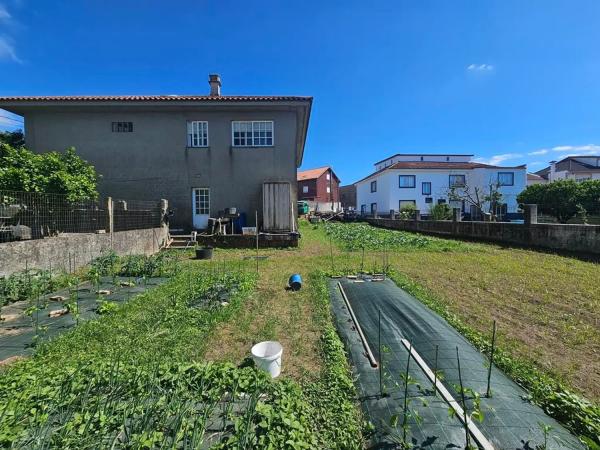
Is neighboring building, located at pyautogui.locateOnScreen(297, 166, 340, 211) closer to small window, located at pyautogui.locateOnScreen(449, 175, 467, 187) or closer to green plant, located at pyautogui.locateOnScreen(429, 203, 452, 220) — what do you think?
small window, located at pyautogui.locateOnScreen(449, 175, 467, 187)

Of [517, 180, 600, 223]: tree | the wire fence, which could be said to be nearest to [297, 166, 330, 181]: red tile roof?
[517, 180, 600, 223]: tree

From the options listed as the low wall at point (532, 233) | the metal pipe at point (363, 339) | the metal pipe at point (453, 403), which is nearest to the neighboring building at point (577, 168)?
the low wall at point (532, 233)

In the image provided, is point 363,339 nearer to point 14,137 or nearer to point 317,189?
point 14,137

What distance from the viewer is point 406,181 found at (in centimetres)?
3316

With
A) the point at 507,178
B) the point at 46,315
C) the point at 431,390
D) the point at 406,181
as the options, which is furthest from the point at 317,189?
the point at 431,390

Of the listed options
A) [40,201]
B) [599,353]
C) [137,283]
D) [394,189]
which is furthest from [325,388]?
[394,189]

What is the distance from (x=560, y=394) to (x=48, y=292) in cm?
803

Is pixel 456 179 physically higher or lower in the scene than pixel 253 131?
lower

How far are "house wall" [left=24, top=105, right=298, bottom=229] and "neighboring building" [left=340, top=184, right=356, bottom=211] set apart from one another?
4824 centimetres

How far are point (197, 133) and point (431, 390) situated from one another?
13.9m

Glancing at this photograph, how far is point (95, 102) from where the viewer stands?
1290cm

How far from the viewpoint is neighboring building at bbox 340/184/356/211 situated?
2391 inches

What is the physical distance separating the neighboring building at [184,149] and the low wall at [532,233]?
10.0 meters

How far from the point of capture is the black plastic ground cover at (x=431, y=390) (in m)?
2.14
